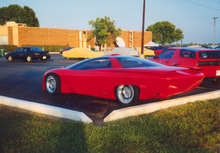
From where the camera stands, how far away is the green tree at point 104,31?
5603 centimetres

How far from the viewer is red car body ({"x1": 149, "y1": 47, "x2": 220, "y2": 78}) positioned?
8211mm

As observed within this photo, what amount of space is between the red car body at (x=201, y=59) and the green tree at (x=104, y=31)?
1861 inches

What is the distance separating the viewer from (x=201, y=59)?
27.5 feet

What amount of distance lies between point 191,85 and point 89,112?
251cm

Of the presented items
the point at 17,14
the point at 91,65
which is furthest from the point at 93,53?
the point at 17,14

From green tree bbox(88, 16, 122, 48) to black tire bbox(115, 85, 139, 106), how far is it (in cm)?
5082

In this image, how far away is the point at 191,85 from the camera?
5.70m

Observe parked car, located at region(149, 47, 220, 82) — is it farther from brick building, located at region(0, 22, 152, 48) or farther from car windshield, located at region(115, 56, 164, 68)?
brick building, located at region(0, 22, 152, 48)

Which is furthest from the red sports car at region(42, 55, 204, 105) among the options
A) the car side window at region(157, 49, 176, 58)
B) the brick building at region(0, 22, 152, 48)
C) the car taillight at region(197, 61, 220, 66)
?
the brick building at region(0, 22, 152, 48)

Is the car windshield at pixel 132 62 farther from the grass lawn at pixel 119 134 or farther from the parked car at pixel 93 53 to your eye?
the parked car at pixel 93 53

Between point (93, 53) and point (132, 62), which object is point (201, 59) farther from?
point (93, 53)

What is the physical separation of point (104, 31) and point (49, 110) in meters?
51.9

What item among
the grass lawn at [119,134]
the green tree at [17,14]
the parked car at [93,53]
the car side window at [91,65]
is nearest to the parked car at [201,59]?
the car side window at [91,65]

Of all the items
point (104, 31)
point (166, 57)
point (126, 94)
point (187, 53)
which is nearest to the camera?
point (126, 94)
